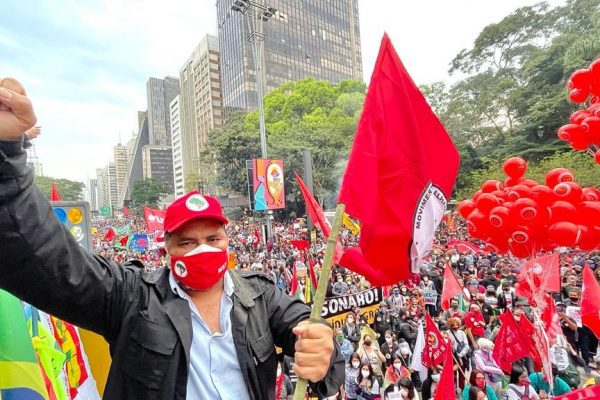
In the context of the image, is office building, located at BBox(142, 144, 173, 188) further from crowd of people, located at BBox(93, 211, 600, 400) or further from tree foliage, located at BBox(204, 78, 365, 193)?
crowd of people, located at BBox(93, 211, 600, 400)

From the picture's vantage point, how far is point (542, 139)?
2278 centimetres

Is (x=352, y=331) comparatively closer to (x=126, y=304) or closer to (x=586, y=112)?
(x=586, y=112)

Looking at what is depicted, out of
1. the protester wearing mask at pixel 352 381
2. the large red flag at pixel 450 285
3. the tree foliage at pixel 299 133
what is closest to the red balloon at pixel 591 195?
the large red flag at pixel 450 285

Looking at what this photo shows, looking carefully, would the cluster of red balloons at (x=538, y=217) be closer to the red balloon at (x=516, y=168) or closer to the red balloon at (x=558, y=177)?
the red balloon at (x=558, y=177)

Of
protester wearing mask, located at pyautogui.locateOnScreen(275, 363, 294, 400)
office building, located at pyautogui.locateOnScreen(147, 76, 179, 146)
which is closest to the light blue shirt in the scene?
protester wearing mask, located at pyautogui.locateOnScreen(275, 363, 294, 400)

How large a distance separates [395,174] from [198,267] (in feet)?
3.10

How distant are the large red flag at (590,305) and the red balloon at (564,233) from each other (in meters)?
0.40

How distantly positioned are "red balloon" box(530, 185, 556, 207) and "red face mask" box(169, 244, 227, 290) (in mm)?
5264

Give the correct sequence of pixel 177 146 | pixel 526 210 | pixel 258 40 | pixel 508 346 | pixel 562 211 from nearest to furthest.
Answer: pixel 562 211
pixel 526 210
pixel 508 346
pixel 258 40
pixel 177 146

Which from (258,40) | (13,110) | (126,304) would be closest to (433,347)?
(126,304)

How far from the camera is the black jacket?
0.97m

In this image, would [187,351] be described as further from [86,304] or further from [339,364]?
[339,364]

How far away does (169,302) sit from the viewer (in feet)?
4.57

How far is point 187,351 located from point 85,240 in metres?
2.59
